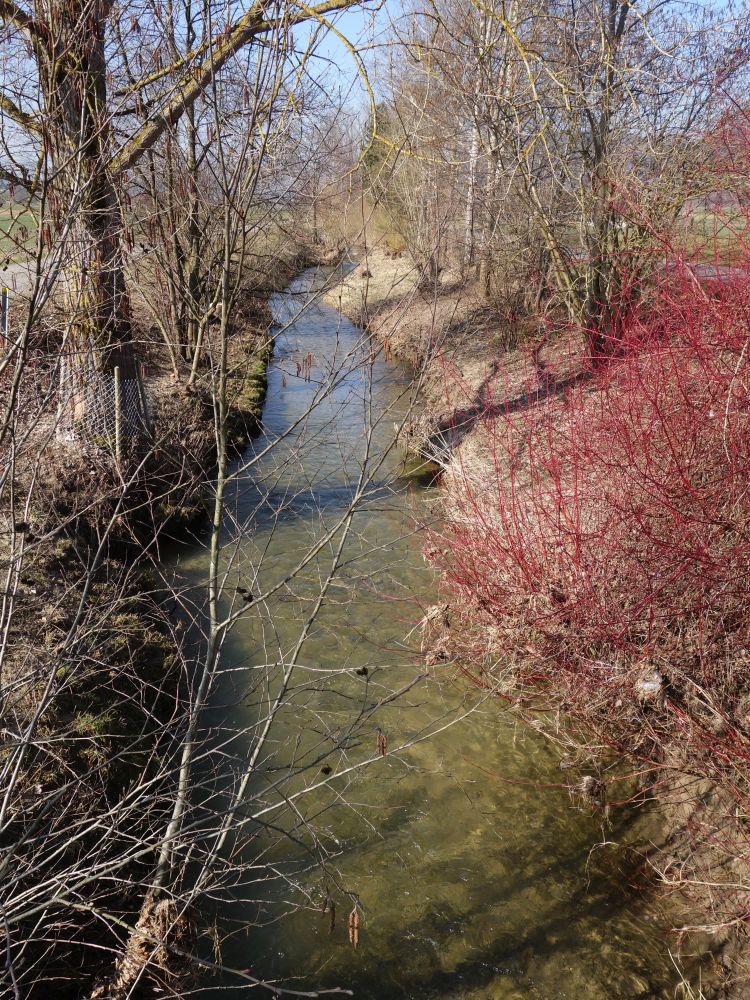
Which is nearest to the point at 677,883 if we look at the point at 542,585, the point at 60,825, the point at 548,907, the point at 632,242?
the point at 548,907

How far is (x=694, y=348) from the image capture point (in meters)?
4.47

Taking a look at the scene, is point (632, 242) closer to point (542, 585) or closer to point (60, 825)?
point (542, 585)

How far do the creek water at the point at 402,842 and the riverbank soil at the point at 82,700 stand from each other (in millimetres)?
504

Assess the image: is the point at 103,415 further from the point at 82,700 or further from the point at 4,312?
the point at 4,312

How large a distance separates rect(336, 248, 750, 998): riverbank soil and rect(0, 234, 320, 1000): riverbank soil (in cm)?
192

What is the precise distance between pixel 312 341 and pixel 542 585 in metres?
11.7

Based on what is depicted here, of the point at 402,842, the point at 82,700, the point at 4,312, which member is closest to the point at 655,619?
the point at 402,842

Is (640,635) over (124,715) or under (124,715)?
over

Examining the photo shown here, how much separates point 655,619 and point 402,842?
211cm

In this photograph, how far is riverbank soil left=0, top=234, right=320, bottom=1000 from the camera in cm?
305

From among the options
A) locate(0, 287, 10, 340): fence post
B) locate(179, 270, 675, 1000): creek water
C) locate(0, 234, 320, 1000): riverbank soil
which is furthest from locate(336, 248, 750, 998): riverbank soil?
locate(0, 234, 320, 1000): riverbank soil

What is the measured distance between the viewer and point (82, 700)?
15.2 ft

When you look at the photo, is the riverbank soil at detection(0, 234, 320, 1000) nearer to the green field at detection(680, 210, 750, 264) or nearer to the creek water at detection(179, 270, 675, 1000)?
the creek water at detection(179, 270, 675, 1000)

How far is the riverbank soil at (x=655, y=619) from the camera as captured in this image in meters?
4.15
